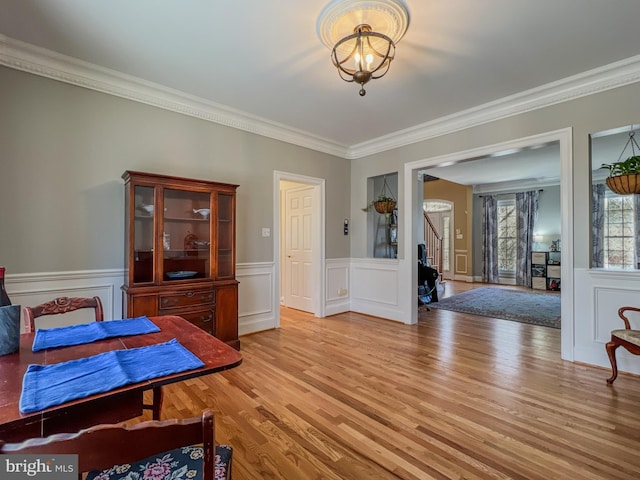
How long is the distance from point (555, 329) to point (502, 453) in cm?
320

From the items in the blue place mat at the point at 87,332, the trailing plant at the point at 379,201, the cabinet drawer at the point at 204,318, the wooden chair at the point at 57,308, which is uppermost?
the trailing plant at the point at 379,201

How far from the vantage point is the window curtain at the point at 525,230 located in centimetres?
809

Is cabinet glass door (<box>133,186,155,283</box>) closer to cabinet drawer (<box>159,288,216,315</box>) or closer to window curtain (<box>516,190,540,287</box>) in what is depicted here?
cabinet drawer (<box>159,288,216,315</box>)

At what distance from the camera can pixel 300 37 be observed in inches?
95.6

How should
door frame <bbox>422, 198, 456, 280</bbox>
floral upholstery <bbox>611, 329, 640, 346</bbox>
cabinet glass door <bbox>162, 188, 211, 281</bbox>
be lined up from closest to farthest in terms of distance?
floral upholstery <bbox>611, 329, 640, 346</bbox> < cabinet glass door <bbox>162, 188, 211, 281</bbox> < door frame <bbox>422, 198, 456, 280</bbox>

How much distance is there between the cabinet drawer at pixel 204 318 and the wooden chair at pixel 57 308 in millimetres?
1207

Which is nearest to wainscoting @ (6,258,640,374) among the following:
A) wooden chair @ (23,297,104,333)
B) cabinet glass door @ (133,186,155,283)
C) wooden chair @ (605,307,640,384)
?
wooden chair @ (605,307,640,384)

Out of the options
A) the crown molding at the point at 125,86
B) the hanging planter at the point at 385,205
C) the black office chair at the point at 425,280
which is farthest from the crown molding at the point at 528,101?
the black office chair at the point at 425,280

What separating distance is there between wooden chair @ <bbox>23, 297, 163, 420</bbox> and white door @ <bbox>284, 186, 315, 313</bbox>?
3.37 meters

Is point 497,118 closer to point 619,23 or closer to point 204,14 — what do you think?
point 619,23

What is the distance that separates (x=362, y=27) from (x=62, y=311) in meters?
2.63

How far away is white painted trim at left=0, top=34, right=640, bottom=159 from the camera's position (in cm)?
264

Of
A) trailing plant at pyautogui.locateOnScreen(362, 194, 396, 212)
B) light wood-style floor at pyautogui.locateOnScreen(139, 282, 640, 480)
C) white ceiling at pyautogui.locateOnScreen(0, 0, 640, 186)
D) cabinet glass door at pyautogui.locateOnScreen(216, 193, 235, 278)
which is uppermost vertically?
white ceiling at pyautogui.locateOnScreen(0, 0, 640, 186)

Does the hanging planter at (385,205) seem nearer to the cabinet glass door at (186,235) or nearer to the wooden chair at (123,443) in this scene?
the cabinet glass door at (186,235)
